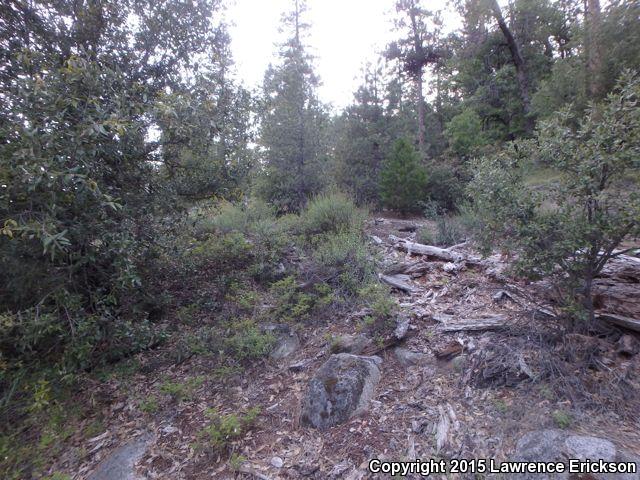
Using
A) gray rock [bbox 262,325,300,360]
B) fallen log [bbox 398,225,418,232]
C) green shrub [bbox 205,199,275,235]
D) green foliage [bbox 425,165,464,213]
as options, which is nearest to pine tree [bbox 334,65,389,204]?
green foliage [bbox 425,165,464,213]

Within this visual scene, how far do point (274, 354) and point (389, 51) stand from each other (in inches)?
641

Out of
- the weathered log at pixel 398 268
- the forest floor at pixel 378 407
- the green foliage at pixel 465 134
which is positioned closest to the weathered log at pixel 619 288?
the forest floor at pixel 378 407

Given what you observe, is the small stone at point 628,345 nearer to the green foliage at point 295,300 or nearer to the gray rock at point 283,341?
the green foliage at point 295,300

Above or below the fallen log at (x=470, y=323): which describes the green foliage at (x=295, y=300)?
above

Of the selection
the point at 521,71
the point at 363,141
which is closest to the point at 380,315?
the point at 363,141

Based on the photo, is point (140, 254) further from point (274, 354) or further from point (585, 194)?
point (585, 194)

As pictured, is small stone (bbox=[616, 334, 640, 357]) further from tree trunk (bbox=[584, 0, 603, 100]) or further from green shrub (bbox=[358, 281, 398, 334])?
tree trunk (bbox=[584, 0, 603, 100])

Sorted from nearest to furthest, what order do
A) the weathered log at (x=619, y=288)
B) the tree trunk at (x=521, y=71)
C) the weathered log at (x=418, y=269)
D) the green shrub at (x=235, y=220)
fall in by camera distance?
the weathered log at (x=619, y=288) → the weathered log at (x=418, y=269) → the green shrub at (x=235, y=220) → the tree trunk at (x=521, y=71)

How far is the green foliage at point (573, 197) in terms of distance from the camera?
9.30ft

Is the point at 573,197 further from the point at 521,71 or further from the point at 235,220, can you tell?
the point at 521,71

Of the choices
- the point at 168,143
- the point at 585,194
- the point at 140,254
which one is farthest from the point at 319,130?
the point at 585,194

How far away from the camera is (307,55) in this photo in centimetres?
1448

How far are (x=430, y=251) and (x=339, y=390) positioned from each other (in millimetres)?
3273

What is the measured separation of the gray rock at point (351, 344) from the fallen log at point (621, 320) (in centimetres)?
210
